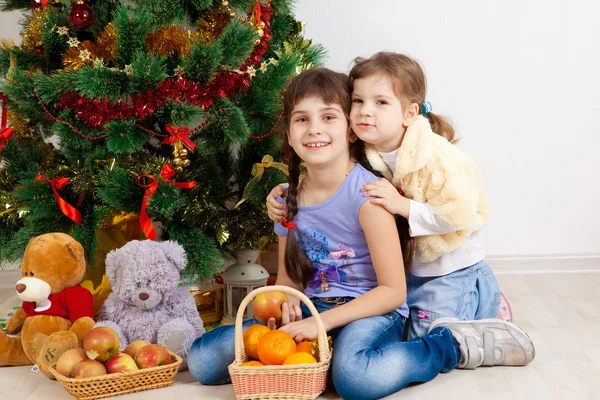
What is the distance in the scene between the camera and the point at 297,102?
1779 millimetres

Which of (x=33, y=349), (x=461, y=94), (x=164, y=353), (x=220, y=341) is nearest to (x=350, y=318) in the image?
(x=220, y=341)

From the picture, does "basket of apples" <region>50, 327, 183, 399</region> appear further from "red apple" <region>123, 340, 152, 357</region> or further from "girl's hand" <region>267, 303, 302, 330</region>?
"girl's hand" <region>267, 303, 302, 330</region>

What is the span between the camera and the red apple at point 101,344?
170cm

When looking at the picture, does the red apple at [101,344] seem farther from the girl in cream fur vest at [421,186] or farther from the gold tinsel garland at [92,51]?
the gold tinsel garland at [92,51]

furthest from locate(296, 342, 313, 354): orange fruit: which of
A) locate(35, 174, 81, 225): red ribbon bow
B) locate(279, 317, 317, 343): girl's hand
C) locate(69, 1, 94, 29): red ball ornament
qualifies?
locate(69, 1, 94, 29): red ball ornament

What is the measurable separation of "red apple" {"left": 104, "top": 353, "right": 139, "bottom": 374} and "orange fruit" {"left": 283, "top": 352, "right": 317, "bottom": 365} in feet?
1.18

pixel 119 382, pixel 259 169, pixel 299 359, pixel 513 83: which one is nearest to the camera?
pixel 299 359

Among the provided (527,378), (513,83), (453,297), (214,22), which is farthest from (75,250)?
(513,83)

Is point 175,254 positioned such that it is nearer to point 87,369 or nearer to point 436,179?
point 87,369

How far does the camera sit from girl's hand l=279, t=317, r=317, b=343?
5.41 feet

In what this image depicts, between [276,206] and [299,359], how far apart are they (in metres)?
0.45

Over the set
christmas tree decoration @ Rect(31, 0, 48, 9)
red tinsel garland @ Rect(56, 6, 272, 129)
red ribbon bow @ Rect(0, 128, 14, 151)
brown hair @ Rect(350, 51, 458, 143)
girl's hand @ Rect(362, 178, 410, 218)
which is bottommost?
girl's hand @ Rect(362, 178, 410, 218)

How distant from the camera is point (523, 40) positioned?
2.59 m

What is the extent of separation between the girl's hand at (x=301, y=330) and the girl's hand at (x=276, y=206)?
12.1 inches
